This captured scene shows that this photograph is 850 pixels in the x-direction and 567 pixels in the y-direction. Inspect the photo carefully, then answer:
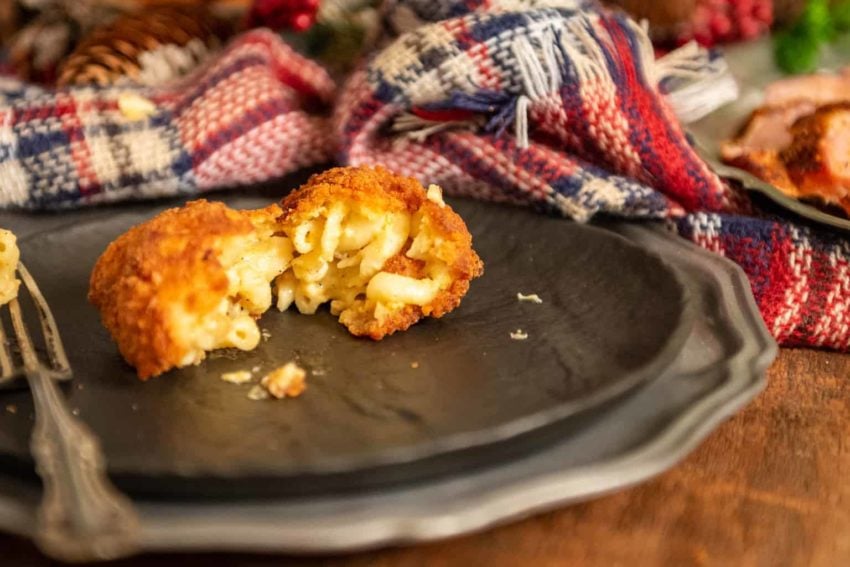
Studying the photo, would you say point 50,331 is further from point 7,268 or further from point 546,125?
point 546,125

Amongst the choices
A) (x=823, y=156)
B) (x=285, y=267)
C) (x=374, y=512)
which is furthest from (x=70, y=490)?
(x=823, y=156)

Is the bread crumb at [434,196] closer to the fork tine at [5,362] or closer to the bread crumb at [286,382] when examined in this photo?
the bread crumb at [286,382]

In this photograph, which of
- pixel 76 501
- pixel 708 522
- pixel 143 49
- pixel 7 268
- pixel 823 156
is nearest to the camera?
pixel 76 501

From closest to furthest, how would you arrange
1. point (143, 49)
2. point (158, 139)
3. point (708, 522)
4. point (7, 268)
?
point (708, 522), point (7, 268), point (158, 139), point (143, 49)

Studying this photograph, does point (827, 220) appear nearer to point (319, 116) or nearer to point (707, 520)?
point (707, 520)

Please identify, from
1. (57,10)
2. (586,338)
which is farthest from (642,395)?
(57,10)

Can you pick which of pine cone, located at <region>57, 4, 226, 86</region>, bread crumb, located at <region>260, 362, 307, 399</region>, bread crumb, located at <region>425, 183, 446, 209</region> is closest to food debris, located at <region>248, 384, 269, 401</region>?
bread crumb, located at <region>260, 362, 307, 399</region>

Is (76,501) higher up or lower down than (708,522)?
higher up
